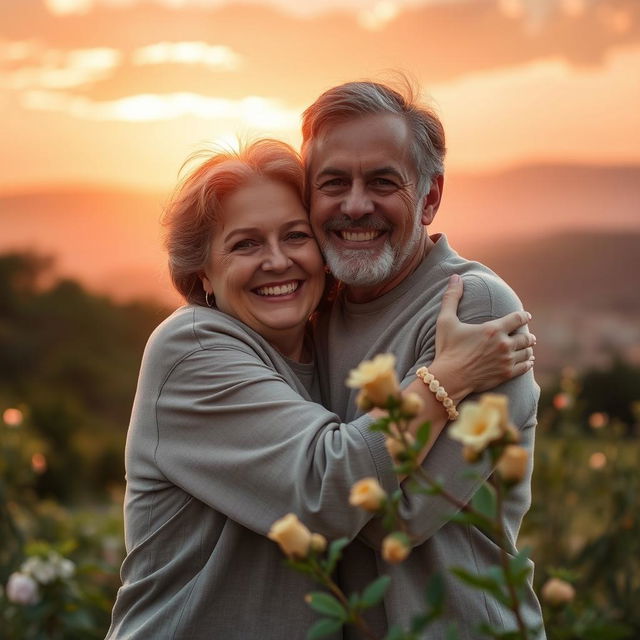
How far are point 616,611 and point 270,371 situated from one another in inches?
113

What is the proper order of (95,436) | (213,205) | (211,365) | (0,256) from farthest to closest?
(0,256) → (95,436) → (213,205) → (211,365)

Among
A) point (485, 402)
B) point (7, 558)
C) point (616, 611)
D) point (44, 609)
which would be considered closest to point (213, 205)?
point (485, 402)

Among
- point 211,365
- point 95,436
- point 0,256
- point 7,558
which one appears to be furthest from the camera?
point 0,256

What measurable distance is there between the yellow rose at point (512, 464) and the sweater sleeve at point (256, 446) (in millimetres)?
867

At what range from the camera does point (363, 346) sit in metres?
2.39

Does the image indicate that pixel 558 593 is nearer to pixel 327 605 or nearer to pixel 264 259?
pixel 327 605

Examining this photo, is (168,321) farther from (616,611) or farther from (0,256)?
(0,256)

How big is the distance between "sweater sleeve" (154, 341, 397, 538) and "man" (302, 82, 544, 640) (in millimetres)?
241

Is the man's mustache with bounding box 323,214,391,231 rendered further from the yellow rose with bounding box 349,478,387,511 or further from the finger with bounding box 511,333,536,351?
the yellow rose with bounding box 349,478,387,511

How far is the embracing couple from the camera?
78.9 inches

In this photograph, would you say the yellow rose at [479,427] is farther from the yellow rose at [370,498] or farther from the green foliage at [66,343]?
the green foliage at [66,343]

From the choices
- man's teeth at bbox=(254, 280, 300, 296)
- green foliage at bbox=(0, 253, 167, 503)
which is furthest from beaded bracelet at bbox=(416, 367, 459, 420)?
green foliage at bbox=(0, 253, 167, 503)

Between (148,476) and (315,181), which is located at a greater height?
(315,181)

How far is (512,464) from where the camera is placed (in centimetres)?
107
